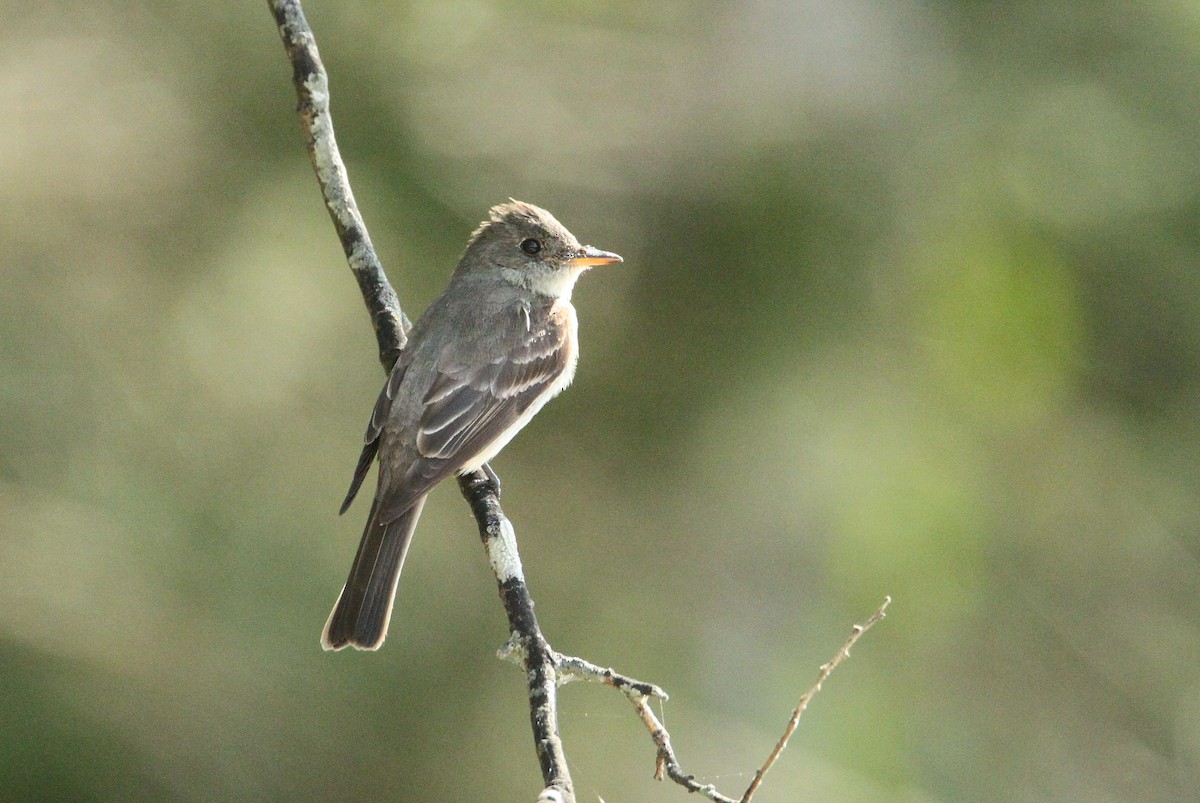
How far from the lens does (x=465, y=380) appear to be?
4.32 meters

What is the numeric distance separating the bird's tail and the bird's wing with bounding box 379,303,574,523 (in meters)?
0.09

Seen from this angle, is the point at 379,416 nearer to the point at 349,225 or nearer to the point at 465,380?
the point at 465,380

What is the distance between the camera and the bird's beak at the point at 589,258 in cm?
484

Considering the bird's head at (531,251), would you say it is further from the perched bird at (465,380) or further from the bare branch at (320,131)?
the bare branch at (320,131)

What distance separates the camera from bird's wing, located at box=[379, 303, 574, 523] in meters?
4.02

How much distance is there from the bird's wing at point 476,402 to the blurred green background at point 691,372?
147cm

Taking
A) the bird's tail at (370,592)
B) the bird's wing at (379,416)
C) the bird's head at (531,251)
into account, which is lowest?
the bird's tail at (370,592)

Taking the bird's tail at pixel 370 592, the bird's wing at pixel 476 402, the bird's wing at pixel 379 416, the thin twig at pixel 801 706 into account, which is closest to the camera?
the thin twig at pixel 801 706

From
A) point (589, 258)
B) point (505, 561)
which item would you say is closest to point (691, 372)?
point (589, 258)

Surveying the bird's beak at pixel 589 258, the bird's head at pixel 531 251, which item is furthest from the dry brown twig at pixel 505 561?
the bird's beak at pixel 589 258

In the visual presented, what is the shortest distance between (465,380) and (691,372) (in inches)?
90.3

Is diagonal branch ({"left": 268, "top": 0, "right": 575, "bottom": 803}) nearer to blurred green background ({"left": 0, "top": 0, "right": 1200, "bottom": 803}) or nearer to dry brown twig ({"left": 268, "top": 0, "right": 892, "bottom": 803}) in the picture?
dry brown twig ({"left": 268, "top": 0, "right": 892, "bottom": 803})

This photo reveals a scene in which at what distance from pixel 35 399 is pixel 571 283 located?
97.5 inches

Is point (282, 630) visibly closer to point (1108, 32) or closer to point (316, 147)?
point (316, 147)
